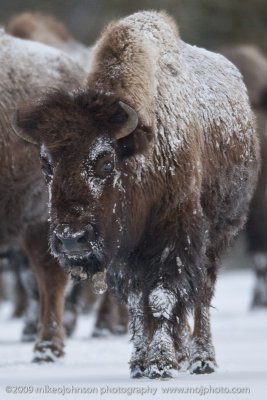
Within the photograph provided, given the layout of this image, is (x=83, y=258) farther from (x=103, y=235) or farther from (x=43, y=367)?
(x=43, y=367)

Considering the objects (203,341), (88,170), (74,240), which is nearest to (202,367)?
(203,341)

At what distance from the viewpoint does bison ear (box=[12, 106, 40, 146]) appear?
10281 mm

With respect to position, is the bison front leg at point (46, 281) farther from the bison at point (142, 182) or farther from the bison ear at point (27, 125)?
the bison ear at point (27, 125)

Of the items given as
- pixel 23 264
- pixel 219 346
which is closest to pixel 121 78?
pixel 219 346

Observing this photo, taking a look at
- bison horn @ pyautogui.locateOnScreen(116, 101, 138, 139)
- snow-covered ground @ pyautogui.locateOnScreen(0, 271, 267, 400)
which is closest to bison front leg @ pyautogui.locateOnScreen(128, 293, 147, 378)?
snow-covered ground @ pyautogui.locateOnScreen(0, 271, 267, 400)

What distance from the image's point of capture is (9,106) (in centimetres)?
1270

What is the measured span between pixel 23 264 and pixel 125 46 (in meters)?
5.62

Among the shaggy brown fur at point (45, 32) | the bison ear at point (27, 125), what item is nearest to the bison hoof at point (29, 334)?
the shaggy brown fur at point (45, 32)

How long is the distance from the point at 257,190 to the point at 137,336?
10084 mm

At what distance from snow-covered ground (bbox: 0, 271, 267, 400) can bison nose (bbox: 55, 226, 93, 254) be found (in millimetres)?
888

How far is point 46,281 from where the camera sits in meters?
13.1

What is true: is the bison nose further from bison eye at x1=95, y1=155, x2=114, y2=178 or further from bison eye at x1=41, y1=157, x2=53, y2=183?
bison eye at x1=41, y1=157, x2=53, y2=183

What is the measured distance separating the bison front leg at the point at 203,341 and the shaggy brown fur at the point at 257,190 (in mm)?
8888

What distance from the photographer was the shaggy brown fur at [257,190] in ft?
66.3
